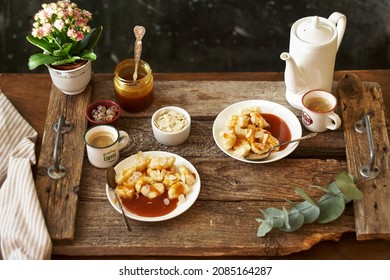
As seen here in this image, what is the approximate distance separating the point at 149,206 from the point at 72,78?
492 mm

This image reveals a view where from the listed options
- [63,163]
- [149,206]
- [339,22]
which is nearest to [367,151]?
[339,22]

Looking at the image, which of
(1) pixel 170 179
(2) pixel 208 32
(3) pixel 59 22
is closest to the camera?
(1) pixel 170 179

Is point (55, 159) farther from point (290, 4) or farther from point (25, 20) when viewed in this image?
point (290, 4)

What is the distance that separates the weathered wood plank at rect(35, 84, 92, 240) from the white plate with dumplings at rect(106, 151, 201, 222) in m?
0.10

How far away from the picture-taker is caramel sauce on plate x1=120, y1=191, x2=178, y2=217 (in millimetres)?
1684

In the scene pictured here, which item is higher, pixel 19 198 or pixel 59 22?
pixel 59 22

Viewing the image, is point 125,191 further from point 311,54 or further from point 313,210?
point 311,54

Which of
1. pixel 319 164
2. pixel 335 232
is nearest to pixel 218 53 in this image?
pixel 319 164

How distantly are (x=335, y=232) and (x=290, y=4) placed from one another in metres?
2.03

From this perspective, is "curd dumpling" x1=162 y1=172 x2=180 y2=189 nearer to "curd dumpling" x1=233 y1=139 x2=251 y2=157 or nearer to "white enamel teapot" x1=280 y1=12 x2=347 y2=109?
"curd dumpling" x1=233 y1=139 x2=251 y2=157

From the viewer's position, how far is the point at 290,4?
3438 millimetres

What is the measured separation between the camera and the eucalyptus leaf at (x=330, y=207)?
5.44ft

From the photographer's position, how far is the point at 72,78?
1.93 metres

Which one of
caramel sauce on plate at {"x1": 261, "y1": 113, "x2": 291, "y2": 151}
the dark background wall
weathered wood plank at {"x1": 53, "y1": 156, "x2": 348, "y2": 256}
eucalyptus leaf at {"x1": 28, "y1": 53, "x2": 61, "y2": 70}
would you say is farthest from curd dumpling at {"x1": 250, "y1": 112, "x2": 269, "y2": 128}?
the dark background wall
